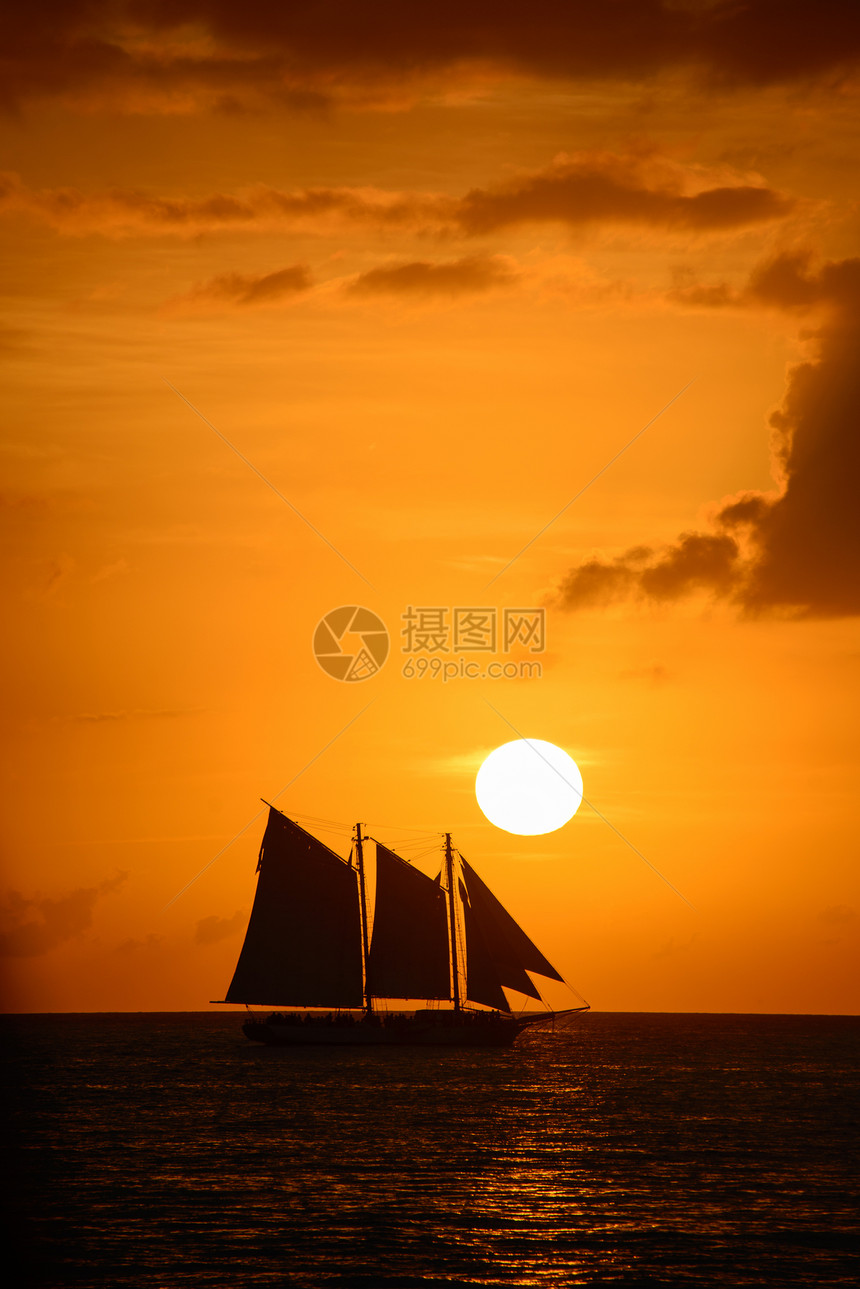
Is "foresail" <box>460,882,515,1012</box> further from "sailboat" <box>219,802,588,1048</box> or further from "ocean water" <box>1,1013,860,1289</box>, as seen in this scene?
"ocean water" <box>1,1013,860,1289</box>

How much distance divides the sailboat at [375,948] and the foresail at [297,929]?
0.09 m

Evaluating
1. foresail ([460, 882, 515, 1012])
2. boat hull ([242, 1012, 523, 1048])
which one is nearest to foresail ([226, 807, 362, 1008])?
boat hull ([242, 1012, 523, 1048])

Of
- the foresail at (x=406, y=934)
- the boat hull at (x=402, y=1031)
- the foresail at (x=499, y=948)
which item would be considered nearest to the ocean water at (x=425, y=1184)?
the foresail at (x=499, y=948)

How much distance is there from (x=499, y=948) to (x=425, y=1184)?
68.1 metres

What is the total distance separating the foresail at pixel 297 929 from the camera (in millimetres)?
126938

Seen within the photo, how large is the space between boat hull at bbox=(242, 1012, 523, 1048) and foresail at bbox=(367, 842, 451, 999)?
16.0 ft

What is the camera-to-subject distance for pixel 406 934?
133 m

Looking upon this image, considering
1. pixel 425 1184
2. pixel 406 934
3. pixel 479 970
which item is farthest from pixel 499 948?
pixel 425 1184

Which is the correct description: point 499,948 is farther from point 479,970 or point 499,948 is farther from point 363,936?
point 363,936

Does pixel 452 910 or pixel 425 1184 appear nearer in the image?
pixel 425 1184

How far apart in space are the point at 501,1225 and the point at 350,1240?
19.7 feet

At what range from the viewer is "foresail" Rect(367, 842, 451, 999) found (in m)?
132

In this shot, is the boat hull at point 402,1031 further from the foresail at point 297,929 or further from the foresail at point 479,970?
the foresail at point 479,970

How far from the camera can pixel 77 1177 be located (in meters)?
61.1
